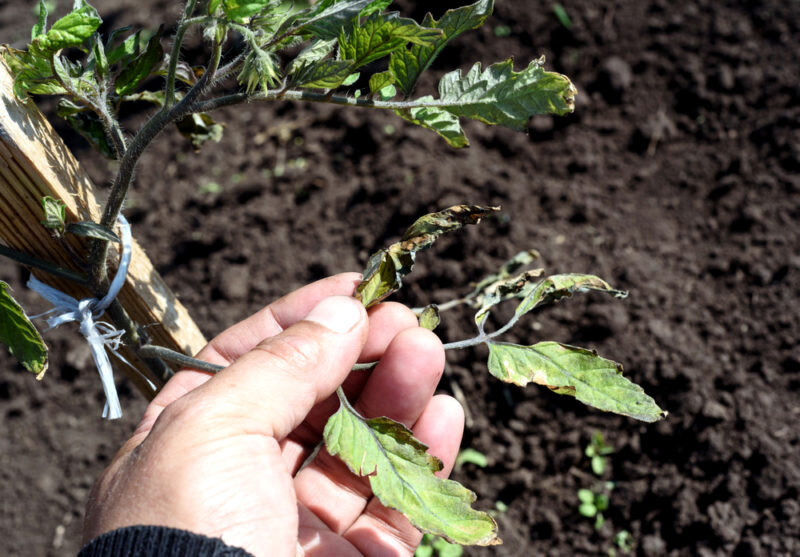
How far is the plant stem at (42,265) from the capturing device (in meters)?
1.36

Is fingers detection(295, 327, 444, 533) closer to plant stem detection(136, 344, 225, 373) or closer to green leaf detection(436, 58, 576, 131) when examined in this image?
plant stem detection(136, 344, 225, 373)

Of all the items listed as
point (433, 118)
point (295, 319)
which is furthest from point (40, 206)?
point (433, 118)

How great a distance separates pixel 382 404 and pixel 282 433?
1.17 ft

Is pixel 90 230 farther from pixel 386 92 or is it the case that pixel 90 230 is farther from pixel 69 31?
pixel 386 92

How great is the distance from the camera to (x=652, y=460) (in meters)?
2.39

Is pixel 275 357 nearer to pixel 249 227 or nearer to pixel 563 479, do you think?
pixel 563 479

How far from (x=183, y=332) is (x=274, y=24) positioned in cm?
86

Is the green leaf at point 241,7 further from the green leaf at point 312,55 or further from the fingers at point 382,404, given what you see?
the fingers at point 382,404

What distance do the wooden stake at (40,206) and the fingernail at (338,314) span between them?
1.40ft

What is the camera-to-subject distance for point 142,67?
1.35 meters

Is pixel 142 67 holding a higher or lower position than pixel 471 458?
higher

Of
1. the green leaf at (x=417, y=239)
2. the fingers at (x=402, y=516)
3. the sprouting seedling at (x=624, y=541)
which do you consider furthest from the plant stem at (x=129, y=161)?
the sprouting seedling at (x=624, y=541)

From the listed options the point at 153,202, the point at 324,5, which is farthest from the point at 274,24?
the point at 153,202

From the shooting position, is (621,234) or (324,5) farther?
(621,234)
